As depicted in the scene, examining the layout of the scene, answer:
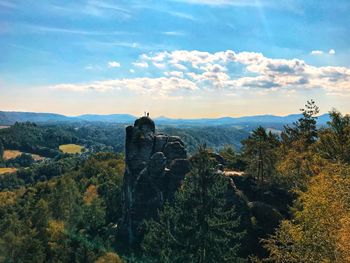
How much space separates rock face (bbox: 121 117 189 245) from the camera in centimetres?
7169

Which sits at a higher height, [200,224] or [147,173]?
[147,173]

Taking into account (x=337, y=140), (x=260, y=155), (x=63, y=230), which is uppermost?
(x=337, y=140)

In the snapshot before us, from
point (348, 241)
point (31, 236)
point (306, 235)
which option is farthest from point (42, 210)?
point (348, 241)

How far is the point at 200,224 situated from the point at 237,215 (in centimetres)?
1322

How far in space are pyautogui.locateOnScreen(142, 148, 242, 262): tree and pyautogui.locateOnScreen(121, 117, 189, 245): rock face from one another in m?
19.7

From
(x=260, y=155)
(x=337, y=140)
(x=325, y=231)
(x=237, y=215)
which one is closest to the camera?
(x=325, y=231)

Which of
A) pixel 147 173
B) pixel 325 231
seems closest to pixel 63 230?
pixel 147 173

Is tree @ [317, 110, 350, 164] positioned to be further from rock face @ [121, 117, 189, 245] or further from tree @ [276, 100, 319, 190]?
rock face @ [121, 117, 189, 245]

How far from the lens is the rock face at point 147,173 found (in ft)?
235

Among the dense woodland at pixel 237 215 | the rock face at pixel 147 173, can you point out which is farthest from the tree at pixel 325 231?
the rock face at pixel 147 173

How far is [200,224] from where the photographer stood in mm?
46031

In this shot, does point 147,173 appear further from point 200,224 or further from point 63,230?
point 200,224

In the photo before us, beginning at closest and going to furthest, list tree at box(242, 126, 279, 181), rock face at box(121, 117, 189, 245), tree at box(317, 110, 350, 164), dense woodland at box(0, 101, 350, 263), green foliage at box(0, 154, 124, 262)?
dense woodland at box(0, 101, 350, 263)
tree at box(317, 110, 350, 164)
rock face at box(121, 117, 189, 245)
tree at box(242, 126, 279, 181)
green foliage at box(0, 154, 124, 262)

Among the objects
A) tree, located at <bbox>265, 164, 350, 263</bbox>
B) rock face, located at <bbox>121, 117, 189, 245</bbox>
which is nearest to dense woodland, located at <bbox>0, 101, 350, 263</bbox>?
tree, located at <bbox>265, 164, 350, 263</bbox>
